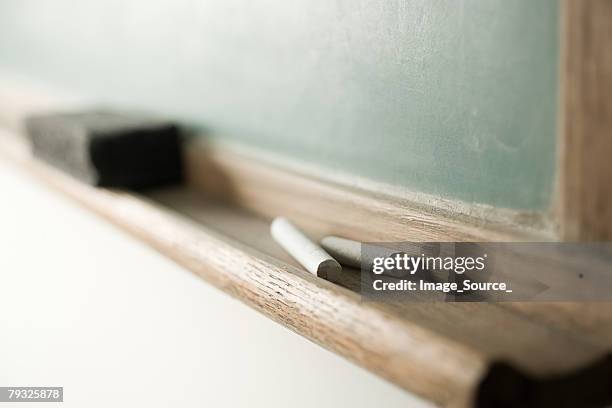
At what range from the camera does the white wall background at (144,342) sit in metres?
0.56

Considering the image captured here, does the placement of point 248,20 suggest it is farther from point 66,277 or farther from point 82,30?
point 82,30

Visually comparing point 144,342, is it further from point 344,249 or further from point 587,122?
point 587,122

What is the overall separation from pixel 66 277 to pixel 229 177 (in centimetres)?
24

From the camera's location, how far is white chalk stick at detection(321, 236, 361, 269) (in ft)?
2.15

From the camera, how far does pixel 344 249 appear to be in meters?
0.67

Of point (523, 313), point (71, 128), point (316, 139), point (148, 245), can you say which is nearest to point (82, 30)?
point (71, 128)

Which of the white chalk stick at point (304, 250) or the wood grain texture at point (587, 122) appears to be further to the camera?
the white chalk stick at point (304, 250)

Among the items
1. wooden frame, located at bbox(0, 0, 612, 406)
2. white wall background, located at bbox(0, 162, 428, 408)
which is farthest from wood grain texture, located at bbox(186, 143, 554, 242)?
white wall background, located at bbox(0, 162, 428, 408)

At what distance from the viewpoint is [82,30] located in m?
1.28

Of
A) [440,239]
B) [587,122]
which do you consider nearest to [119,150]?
[440,239]

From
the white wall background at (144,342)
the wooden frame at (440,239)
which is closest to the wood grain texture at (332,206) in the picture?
the wooden frame at (440,239)

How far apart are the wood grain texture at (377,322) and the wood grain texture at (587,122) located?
0.28 ft

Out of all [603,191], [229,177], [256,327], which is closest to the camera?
[603,191]

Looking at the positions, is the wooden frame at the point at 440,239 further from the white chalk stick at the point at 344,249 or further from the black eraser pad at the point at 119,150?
the black eraser pad at the point at 119,150
